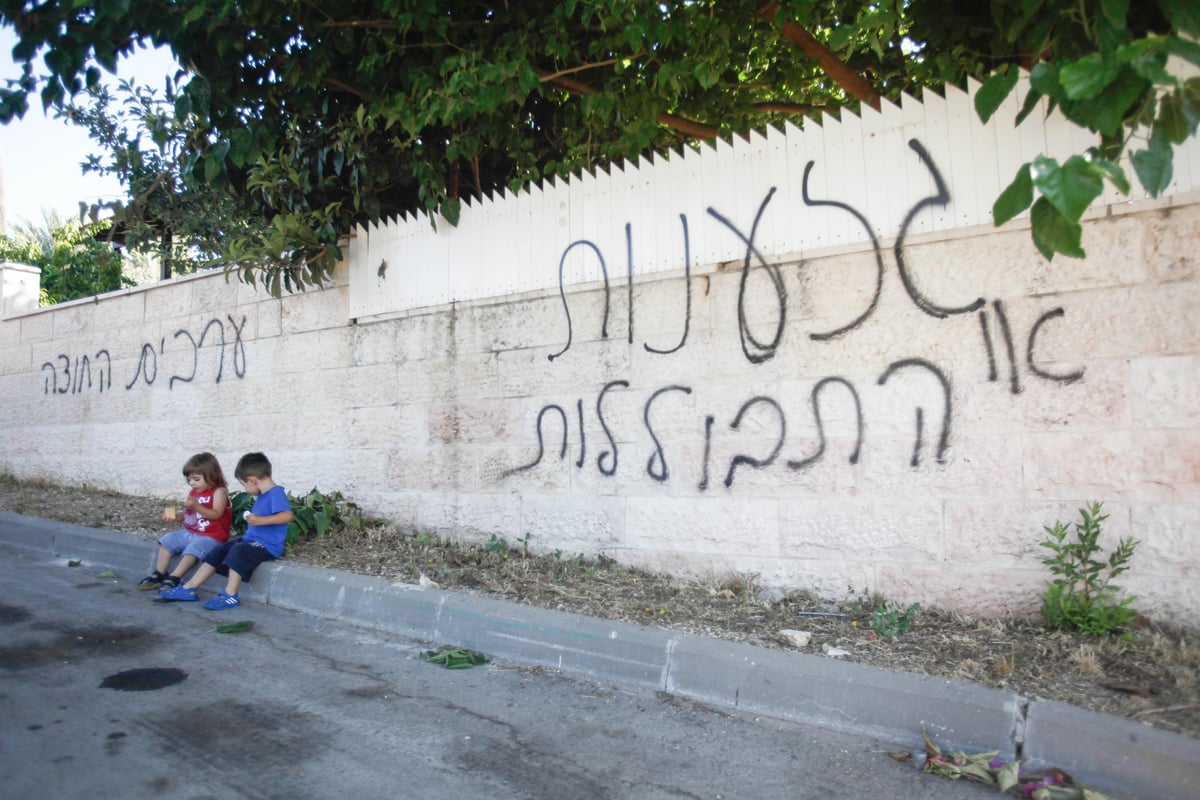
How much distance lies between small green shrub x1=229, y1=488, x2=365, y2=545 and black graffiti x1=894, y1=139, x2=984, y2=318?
4.17 metres

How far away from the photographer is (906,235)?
14.1 feet

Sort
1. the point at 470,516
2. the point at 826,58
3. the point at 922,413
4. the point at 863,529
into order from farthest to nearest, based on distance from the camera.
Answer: the point at 470,516 → the point at 826,58 → the point at 863,529 → the point at 922,413

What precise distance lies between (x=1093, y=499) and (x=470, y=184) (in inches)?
206

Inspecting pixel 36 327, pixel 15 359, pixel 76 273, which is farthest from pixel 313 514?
pixel 76 273

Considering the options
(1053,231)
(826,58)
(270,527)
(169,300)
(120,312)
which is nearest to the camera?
(1053,231)

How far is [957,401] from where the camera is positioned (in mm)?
4129

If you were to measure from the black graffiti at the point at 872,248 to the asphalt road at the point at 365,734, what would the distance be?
204cm

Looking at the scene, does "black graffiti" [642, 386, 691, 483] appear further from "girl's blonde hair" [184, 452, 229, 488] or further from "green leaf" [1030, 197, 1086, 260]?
"girl's blonde hair" [184, 452, 229, 488]

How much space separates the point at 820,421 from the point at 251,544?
3624 millimetres

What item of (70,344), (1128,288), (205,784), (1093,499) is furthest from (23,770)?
(70,344)

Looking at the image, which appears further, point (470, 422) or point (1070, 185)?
point (470, 422)

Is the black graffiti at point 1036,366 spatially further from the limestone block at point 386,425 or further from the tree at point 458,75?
the limestone block at point 386,425

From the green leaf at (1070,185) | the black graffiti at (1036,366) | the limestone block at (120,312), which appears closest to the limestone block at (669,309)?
the black graffiti at (1036,366)

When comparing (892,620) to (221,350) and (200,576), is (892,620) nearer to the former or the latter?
(200,576)
